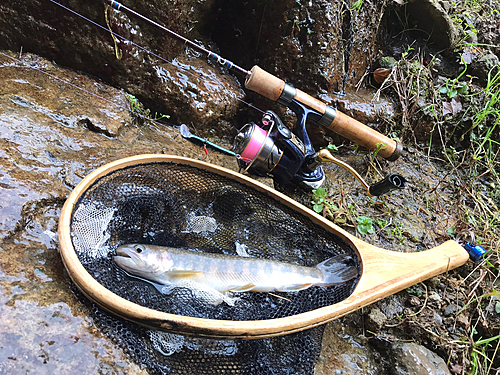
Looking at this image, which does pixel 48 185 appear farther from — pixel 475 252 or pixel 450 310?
pixel 475 252

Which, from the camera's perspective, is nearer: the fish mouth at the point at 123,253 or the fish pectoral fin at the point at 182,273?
the fish mouth at the point at 123,253

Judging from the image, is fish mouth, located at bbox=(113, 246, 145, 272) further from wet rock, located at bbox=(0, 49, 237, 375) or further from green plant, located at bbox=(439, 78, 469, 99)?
green plant, located at bbox=(439, 78, 469, 99)

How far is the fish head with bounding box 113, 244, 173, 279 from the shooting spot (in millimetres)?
1868

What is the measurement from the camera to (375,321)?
2352 mm

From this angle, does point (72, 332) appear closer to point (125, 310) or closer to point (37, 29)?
point (125, 310)

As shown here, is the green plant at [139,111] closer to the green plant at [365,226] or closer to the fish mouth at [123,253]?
the fish mouth at [123,253]

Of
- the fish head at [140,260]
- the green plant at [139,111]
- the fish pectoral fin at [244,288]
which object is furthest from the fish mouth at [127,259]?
the green plant at [139,111]

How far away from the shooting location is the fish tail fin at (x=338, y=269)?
2.11 m

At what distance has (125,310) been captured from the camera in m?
1.38

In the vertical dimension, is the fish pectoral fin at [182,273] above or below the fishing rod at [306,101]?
below

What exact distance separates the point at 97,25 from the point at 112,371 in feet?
8.68

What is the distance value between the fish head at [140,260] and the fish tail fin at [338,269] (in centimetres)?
103

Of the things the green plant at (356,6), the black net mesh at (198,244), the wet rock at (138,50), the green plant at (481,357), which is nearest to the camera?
the black net mesh at (198,244)

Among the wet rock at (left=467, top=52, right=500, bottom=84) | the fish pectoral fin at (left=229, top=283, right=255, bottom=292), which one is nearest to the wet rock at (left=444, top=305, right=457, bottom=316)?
the fish pectoral fin at (left=229, top=283, right=255, bottom=292)
